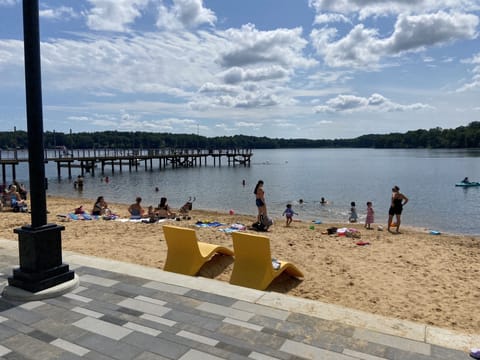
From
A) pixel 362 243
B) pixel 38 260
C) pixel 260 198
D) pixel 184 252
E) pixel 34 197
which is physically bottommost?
pixel 362 243

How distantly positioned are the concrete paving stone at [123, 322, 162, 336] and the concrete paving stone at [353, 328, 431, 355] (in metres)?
1.94

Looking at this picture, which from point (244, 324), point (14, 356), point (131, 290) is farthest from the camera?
point (131, 290)

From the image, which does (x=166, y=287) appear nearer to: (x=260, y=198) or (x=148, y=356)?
(x=148, y=356)

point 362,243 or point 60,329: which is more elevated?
point 60,329

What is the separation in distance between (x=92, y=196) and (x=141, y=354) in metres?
30.3

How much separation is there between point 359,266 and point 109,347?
18.7ft

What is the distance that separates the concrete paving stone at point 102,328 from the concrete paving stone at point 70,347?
0.28m

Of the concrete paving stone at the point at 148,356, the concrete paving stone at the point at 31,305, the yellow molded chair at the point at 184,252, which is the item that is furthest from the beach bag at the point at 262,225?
the concrete paving stone at the point at 148,356

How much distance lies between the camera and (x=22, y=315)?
13.6ft

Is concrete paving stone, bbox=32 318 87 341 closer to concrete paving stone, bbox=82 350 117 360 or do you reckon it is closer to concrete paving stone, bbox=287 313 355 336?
concrete paving stone, bbox=82 350 117 360

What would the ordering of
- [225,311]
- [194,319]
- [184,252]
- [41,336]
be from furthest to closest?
[184,252], [225,311], [194,319], [41,336]

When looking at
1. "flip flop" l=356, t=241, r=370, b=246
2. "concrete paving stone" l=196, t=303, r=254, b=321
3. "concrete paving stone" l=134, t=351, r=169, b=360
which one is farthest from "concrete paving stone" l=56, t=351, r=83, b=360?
"flip flop" l=356, t=241, r=370, b=246

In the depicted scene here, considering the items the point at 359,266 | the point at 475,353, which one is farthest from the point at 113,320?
the point at 359,266

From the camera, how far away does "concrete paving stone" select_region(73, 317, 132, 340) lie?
12.3ft
